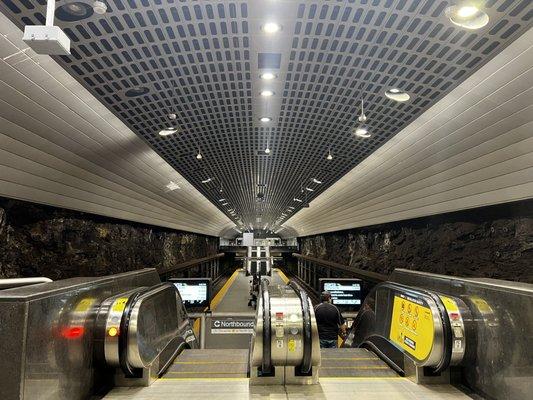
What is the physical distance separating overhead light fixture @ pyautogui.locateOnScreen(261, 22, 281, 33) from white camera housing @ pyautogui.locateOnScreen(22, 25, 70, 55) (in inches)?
61.0

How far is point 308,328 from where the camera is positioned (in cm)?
354

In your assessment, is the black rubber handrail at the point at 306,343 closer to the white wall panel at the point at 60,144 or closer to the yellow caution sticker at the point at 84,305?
the yellow caution sticker at the point at 84,305

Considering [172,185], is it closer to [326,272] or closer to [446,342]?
[446,342]

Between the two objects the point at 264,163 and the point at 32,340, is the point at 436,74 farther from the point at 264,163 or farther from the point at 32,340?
the point at 264,163

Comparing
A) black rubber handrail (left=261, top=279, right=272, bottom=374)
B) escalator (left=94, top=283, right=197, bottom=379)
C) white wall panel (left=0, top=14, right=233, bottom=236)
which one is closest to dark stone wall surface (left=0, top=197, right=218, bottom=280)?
white wall panel (left=0, top=14, right=233, bottom=236)

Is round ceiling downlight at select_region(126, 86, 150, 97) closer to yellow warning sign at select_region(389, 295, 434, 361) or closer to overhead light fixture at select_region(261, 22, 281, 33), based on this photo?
overhead light fixture at select_region(261, 22, 281, 33)

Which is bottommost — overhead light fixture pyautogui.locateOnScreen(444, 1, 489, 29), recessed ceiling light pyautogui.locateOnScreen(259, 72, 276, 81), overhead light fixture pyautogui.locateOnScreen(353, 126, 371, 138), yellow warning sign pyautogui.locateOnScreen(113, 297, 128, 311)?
yellow warning sign pyautogui.locateOnScreen(113, 297, 128, 311)

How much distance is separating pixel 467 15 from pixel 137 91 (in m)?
3.35

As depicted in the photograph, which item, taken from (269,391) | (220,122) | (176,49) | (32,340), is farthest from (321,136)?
(32,340)

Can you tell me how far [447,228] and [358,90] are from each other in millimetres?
3070

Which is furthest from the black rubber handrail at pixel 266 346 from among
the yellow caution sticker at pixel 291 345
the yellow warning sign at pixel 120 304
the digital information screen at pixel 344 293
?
the digital information screen at pixel 344 293

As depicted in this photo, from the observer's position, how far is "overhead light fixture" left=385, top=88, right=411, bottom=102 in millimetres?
4368

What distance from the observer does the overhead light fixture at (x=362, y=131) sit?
5715 mm

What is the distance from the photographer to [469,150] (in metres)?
4.75
